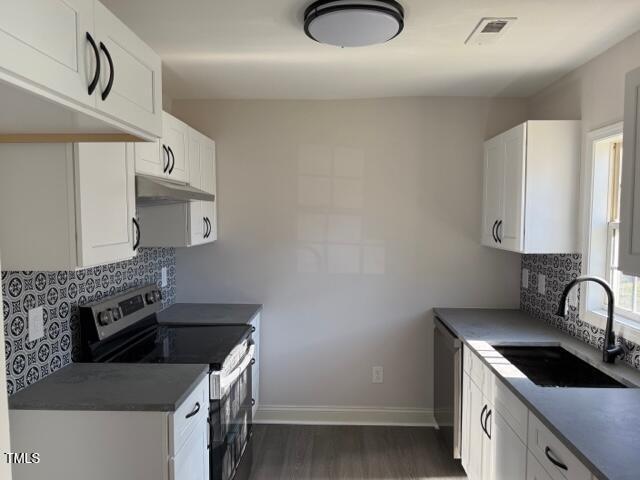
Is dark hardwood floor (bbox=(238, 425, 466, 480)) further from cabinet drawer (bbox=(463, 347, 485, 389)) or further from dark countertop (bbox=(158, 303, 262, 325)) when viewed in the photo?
dark countertop (bbox=(158, 303, 262, 325))

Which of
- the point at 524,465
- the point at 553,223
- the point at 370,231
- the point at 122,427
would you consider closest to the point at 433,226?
the point at 370,231

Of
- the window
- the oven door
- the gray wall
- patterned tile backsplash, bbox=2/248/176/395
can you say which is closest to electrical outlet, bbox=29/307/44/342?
patterned tile backsplash, bbox=2/248/176/395

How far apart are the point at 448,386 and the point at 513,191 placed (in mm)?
1302

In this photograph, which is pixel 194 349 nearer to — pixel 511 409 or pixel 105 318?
pixel 105 318

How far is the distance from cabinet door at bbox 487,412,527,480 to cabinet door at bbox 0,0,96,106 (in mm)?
2010

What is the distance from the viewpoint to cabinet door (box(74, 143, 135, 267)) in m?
1.59

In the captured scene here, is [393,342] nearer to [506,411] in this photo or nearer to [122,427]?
[506,411]

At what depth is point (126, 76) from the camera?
4.35 ft

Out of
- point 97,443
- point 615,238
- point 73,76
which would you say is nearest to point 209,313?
point 97,443

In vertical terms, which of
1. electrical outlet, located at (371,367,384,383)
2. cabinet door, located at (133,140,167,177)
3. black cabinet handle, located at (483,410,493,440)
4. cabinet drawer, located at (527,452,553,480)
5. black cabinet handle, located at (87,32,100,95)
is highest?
black cabinet handle, located at (87,32,100,95)

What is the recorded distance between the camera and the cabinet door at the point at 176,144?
8.01ft

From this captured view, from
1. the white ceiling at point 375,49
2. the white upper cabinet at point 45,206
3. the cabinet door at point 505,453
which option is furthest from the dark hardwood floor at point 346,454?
the white ceiling at point 375,49

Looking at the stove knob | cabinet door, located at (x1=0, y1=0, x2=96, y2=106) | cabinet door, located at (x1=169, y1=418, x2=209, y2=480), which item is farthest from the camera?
the stove knob

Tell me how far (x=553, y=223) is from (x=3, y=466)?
8.77ft
